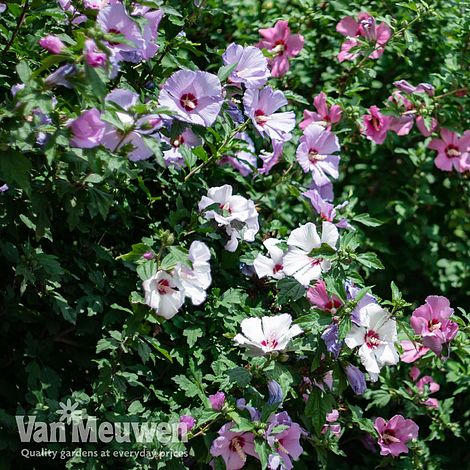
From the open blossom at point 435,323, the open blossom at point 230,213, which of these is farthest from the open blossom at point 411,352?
the open blossom at point 230,213

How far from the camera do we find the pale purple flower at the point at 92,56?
1472 millimetres

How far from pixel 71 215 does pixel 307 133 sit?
0.85 metres

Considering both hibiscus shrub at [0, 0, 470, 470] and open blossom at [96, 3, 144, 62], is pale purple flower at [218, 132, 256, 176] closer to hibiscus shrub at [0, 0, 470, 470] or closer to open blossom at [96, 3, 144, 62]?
hibiscus shrub at [0, 0, 470, 470]

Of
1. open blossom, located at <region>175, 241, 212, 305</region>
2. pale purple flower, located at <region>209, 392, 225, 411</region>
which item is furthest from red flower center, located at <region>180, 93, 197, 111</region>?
pale purple flower, located at <region>209, 392, 225, 411</region>

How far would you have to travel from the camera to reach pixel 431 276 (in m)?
3.03

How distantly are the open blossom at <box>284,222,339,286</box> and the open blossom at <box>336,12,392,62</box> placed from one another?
80 centimetres

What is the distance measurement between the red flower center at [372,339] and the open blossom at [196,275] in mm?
392

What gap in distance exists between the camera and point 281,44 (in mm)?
2580

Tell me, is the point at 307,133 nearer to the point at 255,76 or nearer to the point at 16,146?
the point at 255,76

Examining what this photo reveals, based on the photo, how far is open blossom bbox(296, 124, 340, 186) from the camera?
90.5 inches

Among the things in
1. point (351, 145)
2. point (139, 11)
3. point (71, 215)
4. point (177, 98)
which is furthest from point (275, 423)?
point (351, 145)

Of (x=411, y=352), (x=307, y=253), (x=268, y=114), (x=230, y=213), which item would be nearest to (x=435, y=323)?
(x=411, y=352)
